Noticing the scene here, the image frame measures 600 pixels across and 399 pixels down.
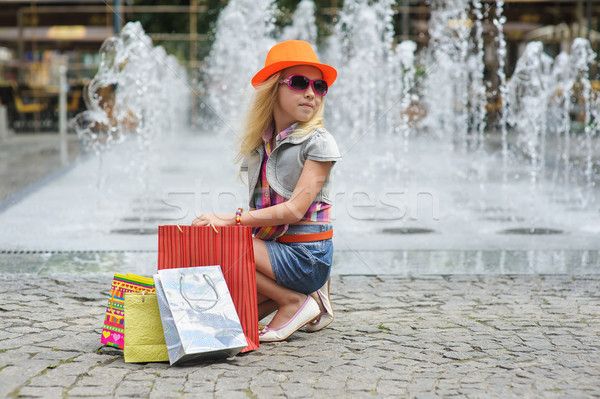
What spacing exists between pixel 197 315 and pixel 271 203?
25.4 inches

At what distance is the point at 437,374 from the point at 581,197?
18.6 feet

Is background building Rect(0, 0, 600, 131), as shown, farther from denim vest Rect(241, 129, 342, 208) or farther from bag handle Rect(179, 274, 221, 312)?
bag handle Rect(179, 274, 221, 312)

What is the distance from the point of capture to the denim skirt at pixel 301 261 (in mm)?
3348

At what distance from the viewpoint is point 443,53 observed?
15.9 metres

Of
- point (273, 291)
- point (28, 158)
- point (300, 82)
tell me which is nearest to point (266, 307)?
point (273, 291)

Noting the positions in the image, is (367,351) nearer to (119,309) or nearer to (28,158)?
(119,309)

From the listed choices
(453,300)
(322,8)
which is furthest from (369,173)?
(322,8)

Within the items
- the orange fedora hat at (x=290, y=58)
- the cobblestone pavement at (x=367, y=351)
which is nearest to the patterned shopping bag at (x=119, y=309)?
the cobblestone pavement at (x=367, y=351)

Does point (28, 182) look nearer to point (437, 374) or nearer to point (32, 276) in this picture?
point (32, 276)

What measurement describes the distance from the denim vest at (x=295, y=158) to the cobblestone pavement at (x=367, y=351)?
664 mm

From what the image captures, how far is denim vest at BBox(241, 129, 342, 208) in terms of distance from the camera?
3.31 m

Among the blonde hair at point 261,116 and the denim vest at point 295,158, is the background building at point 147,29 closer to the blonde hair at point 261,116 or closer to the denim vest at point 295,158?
the blonde hair at point 261,116

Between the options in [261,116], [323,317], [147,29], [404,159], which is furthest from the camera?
[147,29]

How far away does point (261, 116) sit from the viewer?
3500 millimetres
